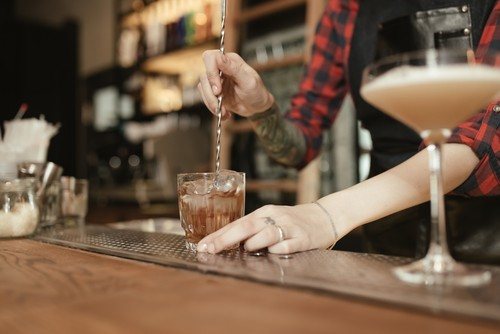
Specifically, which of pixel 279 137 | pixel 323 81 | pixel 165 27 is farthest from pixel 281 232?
pixel 165 27

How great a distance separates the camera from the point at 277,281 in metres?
0.70

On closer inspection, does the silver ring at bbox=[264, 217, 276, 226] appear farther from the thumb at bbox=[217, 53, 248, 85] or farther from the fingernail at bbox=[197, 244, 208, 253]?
the thumb at bbox=[217, 53, 248, 85]

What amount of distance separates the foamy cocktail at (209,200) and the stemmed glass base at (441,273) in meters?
0.36

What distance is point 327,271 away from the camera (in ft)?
2.50

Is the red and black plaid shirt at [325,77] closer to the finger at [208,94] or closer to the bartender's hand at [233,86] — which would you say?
the bartender's hand at [233,86]

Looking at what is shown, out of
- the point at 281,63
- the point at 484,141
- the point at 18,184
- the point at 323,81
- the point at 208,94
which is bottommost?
the point at 18,184

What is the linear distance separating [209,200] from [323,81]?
1044mm

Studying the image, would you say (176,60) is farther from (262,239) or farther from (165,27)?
(262,239)

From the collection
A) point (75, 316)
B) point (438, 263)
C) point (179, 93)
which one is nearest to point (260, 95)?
point (438, 263)

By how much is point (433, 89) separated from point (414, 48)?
3.02 feet

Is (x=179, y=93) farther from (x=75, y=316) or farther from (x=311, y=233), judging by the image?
(x=75, y=316)

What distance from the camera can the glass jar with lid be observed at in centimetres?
130

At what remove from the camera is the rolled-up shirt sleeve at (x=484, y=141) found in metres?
1.09

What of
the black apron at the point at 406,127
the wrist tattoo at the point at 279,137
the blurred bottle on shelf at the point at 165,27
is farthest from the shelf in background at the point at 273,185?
the blurred bottle on shelf at the point at 165,27
